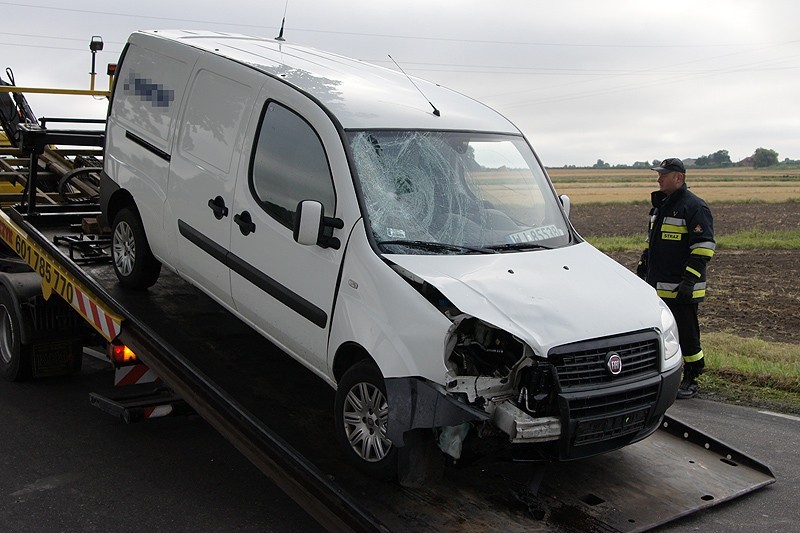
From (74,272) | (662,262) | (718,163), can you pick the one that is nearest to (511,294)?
(74,272)

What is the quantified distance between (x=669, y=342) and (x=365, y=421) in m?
1.70

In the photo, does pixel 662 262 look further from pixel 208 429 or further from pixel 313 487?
pixel 313 487

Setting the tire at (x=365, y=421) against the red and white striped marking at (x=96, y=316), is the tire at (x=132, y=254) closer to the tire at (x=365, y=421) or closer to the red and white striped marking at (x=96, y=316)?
the red and white striped marking at (x=96, y=316)

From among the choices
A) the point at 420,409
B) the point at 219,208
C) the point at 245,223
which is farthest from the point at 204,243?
the point at 420,409

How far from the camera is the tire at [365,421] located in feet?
14.7

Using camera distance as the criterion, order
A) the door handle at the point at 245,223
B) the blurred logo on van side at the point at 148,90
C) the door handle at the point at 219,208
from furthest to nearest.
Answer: the blurred logo on van side at the point at 148,90 < the door handle at the point at 219,208 < the door handle at the point at 245,223

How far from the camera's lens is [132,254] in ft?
22.6

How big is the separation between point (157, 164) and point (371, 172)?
7.03 ft

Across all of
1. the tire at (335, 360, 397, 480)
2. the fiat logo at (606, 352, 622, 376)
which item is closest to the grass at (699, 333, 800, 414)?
the fiat logo at (606, 352, 622, 376)

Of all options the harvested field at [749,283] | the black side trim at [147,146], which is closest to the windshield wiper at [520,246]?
the black side trim at [147,146]

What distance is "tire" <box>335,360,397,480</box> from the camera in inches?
177

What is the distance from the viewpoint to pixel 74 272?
654 centimetres

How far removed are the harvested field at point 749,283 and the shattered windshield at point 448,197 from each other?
7014mm

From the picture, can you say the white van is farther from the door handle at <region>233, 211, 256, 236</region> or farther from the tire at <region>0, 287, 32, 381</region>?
the tire at <region>0, 287, 32, 381</region>
